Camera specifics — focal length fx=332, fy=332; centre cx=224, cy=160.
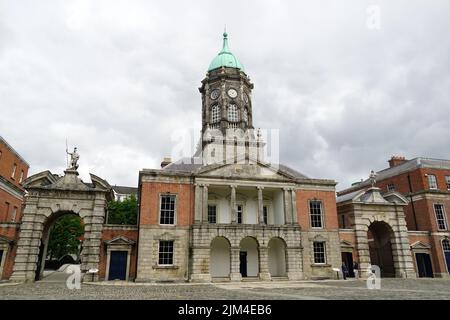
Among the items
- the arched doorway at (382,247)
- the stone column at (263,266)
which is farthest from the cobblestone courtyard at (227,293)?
the arched doorway at (382,247)

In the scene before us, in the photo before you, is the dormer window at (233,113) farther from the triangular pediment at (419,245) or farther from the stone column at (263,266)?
the triangular pediment at (419,245)

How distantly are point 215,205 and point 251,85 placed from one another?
1881 centimetres

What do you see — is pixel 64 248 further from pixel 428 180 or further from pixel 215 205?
pixel 428 180

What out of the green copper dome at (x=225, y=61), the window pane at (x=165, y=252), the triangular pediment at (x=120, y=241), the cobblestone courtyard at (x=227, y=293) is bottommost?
the cobblestone courtyard at (x=227, y=293)

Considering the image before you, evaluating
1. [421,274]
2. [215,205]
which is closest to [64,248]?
[215,205]

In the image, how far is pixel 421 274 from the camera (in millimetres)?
31719

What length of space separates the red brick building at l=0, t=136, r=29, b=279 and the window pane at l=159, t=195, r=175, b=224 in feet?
34.9

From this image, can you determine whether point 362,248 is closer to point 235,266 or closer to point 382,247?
point 382,247

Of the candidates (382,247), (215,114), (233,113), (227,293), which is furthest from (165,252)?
(382,247)

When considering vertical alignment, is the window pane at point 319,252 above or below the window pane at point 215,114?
below

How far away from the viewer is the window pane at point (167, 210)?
2731cm

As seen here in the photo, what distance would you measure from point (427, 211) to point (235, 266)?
20.8 m

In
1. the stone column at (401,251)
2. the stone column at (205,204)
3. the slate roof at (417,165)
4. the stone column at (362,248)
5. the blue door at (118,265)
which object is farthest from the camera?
the slate roof at (417,165)

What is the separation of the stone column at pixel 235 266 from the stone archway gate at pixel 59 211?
1028 centimetres
